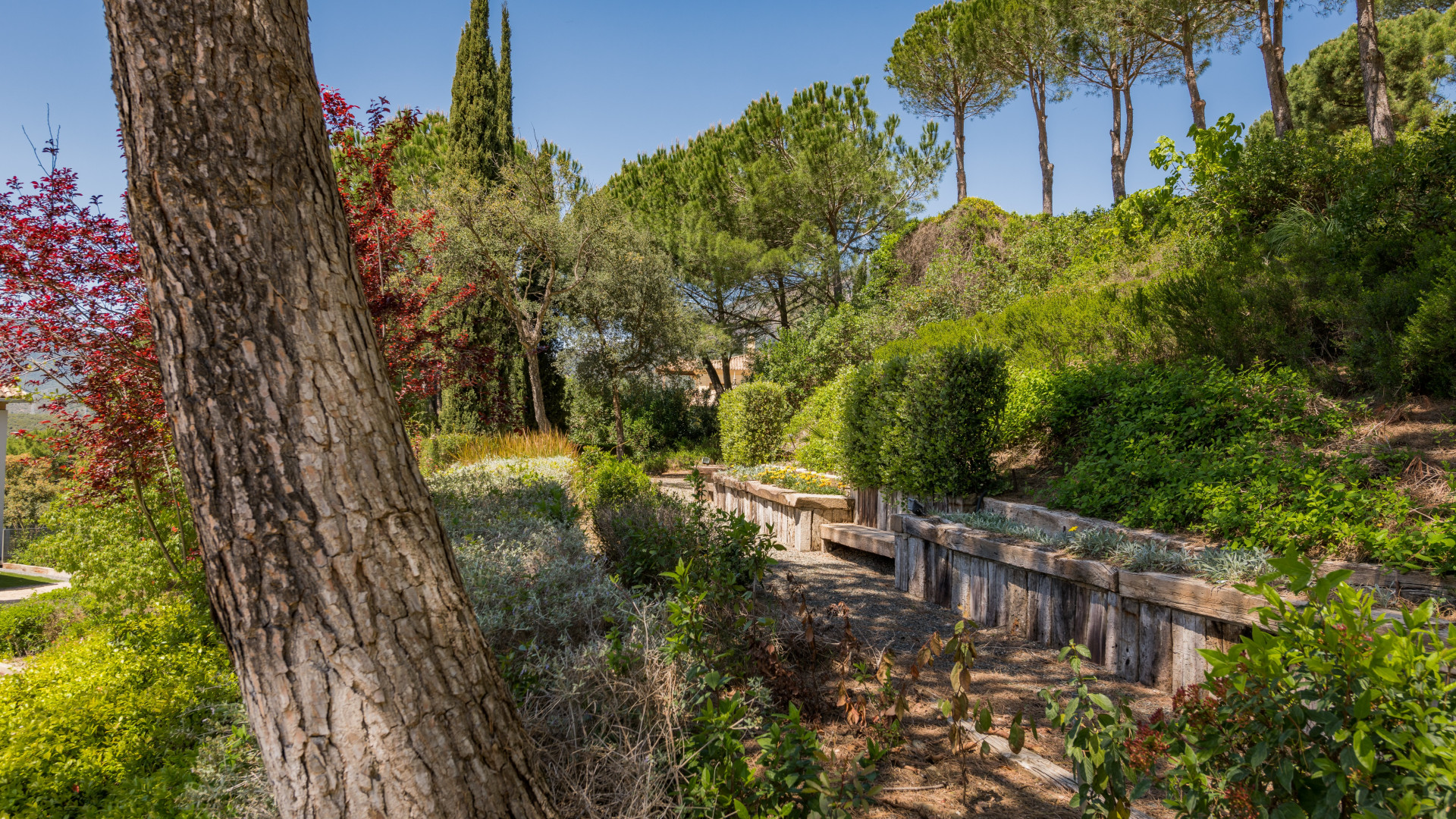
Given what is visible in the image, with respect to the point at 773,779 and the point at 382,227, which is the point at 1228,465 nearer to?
Result: the point at 773,779

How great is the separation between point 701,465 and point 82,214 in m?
10.5

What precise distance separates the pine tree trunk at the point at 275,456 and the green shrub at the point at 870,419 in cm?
466

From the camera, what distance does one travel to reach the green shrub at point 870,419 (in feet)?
18.7

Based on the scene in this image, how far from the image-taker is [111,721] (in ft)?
7.97

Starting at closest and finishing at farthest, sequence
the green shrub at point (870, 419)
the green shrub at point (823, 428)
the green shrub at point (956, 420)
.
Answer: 1. the green shrub at point (956, 420)
2. the green shrub at point (870, 419)
3. the green shrub at point (823, 428)

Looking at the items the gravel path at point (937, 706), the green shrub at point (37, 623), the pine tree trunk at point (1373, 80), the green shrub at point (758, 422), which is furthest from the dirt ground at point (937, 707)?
the pine tree trunk at point (1373, 80)

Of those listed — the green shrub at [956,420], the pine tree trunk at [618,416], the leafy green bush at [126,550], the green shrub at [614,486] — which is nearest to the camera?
the leafy green bush at [126,550]

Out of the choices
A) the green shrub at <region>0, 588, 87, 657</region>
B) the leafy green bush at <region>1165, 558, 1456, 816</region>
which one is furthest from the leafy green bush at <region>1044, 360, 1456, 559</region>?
the green shrub at <region>0, 588, 87, 657</region>

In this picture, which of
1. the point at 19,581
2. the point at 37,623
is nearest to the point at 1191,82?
the point at 37,623

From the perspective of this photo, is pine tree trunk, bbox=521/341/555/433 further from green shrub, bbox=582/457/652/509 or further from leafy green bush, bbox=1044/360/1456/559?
leafy green bush, bbox=1044/360/1456/559

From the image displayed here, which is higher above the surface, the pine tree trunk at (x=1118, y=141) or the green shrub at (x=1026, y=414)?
the pine tree trunk at (x=1118, y=141)

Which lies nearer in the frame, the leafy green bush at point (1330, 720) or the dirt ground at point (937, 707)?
the leafy green bush at point (1330, 720)

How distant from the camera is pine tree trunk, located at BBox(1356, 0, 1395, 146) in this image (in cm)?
765

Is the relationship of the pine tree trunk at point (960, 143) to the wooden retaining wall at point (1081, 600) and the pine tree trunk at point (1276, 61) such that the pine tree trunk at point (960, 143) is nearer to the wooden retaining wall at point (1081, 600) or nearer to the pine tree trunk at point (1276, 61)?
the pine tree trunk at point (1276, 61)
